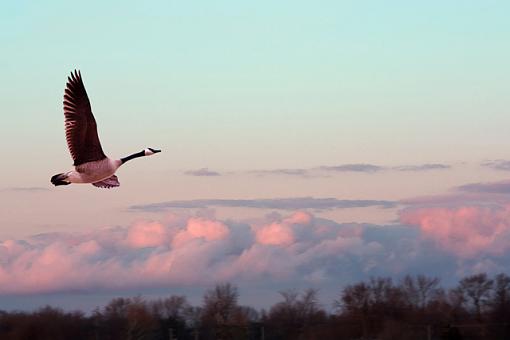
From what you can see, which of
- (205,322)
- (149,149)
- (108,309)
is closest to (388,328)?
(205,322)

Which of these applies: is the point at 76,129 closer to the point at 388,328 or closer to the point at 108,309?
the point at 388,328

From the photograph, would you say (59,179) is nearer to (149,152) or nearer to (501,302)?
(149,152)

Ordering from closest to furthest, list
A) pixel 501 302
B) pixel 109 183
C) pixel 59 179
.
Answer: pixel 59 179 < pixel 109 183 < pixel 501 302

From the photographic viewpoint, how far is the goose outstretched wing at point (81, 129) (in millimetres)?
22438

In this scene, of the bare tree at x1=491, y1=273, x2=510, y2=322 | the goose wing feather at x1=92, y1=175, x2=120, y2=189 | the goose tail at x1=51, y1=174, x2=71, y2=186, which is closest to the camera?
the goose tail at x1=51, y1=174, x2=71, y2=186

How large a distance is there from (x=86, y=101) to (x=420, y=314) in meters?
29.1

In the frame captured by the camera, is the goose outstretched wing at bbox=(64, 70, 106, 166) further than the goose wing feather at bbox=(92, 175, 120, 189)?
No

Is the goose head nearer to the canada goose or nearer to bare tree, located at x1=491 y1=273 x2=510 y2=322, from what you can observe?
the canada goose

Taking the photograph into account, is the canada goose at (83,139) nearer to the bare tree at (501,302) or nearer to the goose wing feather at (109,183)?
the goose wing feather at (109,183)

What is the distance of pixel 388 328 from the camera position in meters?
45.4

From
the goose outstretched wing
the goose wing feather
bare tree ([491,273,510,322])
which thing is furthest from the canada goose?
bare tree ([491,273,510,322])

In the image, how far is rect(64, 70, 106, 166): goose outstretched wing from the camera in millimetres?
22438

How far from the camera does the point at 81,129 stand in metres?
22.4

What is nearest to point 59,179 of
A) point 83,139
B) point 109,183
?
point 83,139
